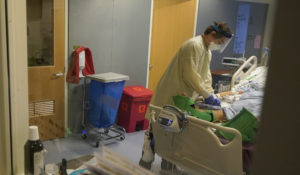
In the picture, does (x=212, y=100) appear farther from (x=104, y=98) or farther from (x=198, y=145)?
(x=104, y=98)

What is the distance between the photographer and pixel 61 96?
3.17 metres

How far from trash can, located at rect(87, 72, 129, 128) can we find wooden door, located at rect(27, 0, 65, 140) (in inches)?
13.5

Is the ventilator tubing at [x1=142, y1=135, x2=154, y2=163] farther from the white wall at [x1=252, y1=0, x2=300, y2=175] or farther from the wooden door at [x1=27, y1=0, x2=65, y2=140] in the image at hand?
the white wall at [x1=252, y1=0, x2=300, y2=175]

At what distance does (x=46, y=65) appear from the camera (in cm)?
299

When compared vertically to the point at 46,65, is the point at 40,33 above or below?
above

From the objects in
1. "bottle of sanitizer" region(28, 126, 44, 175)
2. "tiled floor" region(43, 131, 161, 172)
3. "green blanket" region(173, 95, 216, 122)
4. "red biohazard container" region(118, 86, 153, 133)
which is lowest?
"tiled floor" region(43, 131, 161, 172)

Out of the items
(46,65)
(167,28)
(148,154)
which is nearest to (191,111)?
(148,154)

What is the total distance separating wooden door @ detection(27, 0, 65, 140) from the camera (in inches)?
112

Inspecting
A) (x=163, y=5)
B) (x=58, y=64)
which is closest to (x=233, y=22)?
(x=163, y=5)

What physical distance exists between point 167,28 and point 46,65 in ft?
5.92

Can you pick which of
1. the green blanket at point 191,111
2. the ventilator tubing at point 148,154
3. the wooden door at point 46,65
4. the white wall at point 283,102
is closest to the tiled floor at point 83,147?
the wooden door at point 46,65

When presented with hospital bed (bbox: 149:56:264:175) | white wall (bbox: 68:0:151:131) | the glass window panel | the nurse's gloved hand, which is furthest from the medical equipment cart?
hospital bed (bbox: 149:56:264:175)

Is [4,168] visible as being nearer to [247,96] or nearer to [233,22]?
[247,96]

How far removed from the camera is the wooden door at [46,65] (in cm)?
284
